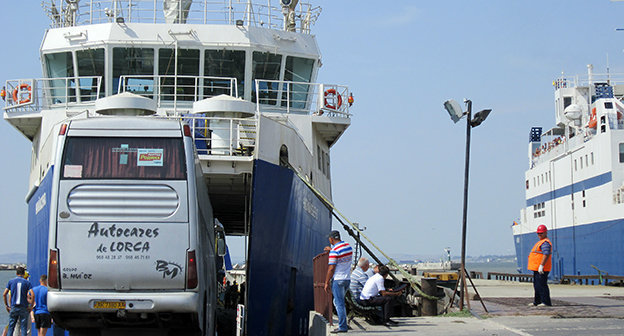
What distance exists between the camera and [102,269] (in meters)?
9.98

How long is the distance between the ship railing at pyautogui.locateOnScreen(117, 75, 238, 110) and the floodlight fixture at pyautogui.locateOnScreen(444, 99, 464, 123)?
6.62 metres

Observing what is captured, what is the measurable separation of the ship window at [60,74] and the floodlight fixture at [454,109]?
9.96 m

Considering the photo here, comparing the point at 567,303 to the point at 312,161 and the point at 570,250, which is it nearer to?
the point at 312,161

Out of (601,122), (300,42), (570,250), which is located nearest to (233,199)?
(300,42)

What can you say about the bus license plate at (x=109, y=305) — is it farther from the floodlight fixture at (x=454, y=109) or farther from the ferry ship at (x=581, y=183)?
the ferry ship at (x=581, y=183)

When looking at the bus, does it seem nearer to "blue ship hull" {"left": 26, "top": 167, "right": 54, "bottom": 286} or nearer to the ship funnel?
"blue ship hull" {"left": 26, "top": 167, "right": 54, "bottom": 286}

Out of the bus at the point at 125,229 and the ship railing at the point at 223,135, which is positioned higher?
the ship railing at the point at 223,135

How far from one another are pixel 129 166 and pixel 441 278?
11.7 meters

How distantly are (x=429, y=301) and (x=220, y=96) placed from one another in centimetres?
566

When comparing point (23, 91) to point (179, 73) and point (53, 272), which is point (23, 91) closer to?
point (179, 73)

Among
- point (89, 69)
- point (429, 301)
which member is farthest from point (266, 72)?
point (429, 301)

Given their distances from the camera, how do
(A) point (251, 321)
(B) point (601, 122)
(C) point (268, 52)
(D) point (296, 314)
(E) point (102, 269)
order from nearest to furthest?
(E) point (102, 269)
(A) point (251, 321)
(D) point (296, 314)
(C) point (268, 52)
(B) point (601, 122)

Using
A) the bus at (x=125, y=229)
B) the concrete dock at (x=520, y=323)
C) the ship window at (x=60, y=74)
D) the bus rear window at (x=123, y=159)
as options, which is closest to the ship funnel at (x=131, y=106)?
the ship window at (x=60, y=74)

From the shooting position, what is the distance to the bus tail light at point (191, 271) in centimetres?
1015
